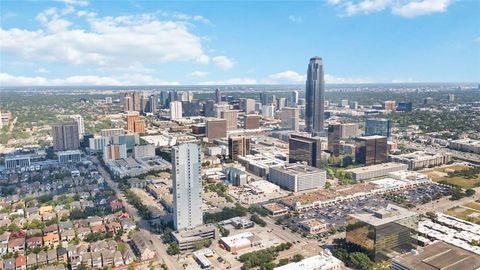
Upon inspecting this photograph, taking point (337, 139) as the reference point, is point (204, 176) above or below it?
below

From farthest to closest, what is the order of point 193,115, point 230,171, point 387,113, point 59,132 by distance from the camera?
point 193,115, point 387,113, point 59,132, point 230,171

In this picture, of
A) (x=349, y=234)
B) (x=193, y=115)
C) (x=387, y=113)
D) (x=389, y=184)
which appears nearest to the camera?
(x=349, y=234)

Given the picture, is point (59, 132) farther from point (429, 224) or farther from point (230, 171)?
point (429, 224)

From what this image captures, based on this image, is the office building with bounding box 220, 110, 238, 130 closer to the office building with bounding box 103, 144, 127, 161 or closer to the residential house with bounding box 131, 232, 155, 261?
the office building with bounding box 103, 144, 127, 161

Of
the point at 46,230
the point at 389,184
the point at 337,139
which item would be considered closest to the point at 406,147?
the point at 337,139

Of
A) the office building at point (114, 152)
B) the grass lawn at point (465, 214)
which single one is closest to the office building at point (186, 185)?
the grass lawn at point (465, 214)

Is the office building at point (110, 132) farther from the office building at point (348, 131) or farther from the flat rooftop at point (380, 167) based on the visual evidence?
the office building at point (348, 131)

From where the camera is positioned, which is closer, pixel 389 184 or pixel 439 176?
pixel 389 184
